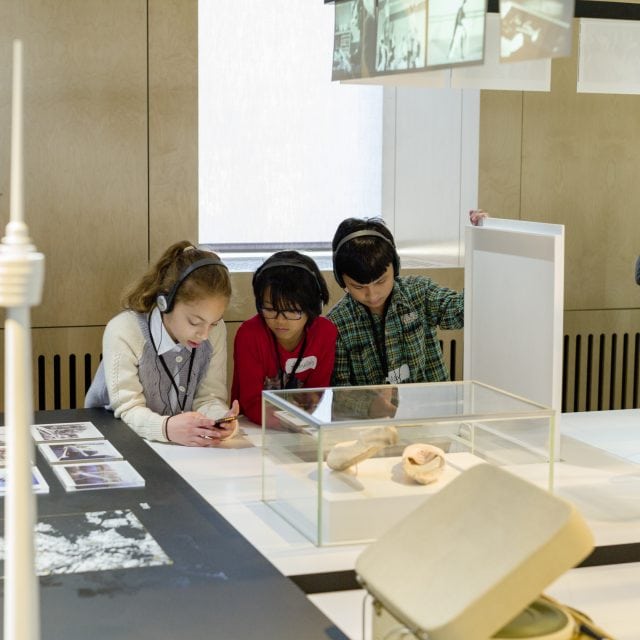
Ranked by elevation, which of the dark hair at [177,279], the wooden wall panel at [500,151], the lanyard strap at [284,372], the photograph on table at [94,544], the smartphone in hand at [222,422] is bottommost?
the photograph on table at [94,544]

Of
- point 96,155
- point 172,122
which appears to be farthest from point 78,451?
point 172,122

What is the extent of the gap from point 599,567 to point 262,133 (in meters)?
3.04

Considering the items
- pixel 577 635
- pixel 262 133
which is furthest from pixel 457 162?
pixel 577 635

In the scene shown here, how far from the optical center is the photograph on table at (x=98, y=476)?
2309 millimetres

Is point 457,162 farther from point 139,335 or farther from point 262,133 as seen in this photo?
point 139,335

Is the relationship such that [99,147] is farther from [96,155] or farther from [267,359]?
[267,359]

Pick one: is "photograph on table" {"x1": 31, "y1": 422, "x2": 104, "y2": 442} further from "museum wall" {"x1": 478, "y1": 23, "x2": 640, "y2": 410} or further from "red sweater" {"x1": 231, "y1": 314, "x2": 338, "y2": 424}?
"museum wall" {"x1": 478, "y1": 23, "x2": 640, "y2": 410}

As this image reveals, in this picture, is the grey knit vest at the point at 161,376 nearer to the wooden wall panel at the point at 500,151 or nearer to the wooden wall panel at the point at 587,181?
the wooden wall panel at the point at 500,151

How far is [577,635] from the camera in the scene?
1256mm

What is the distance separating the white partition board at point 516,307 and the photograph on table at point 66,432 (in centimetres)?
111

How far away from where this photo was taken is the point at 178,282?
2.99 metres

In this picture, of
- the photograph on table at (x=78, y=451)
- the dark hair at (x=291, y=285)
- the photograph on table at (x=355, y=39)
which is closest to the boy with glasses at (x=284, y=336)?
the dark hair at (x=291, y=285)

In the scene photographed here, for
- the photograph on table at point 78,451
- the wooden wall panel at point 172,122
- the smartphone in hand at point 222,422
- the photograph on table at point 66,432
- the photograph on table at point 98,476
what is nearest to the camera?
the photograph on table at point 98,476

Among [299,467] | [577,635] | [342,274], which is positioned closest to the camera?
[577,635]
